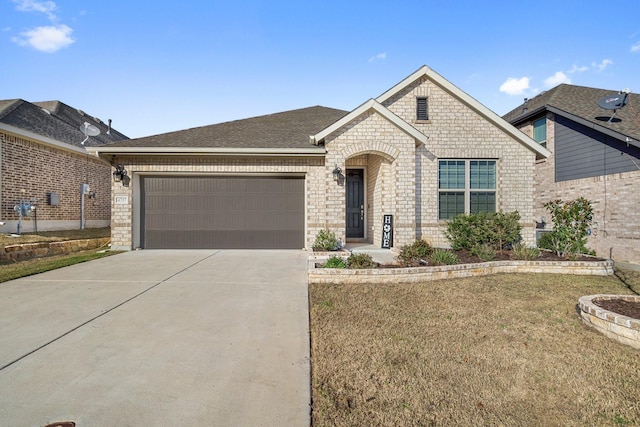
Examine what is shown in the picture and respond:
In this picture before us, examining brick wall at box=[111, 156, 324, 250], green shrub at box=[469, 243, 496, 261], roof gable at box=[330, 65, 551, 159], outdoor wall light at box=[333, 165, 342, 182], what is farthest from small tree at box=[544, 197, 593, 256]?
brick wall at box=[111, 156, 324, 250]

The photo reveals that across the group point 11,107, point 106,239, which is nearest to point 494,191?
point 106,239

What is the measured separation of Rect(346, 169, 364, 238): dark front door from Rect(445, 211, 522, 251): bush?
3948 millimetres

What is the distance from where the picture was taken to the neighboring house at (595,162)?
9.20 meters

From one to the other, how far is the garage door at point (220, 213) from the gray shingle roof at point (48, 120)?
5.66 meters

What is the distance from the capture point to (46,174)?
11680 mm

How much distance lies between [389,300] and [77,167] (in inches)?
578

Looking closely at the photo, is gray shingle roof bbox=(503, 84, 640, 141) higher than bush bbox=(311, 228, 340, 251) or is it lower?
higher

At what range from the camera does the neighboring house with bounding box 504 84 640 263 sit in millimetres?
9203

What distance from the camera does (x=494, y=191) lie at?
10016 mm

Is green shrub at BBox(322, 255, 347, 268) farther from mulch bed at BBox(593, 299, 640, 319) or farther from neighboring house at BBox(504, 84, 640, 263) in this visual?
neighboring house at BBox(504, 84, 640, 263)

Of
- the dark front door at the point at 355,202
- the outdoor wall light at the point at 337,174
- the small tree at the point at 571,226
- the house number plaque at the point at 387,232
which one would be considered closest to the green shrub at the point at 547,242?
the small tree at the point at 571,226

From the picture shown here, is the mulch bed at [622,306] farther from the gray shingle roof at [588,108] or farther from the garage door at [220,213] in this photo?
the gray shingle roof at [588,108]

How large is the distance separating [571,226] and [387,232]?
15.1 feet

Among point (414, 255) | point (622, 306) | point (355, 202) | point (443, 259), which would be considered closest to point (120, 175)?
point (355, 202)
